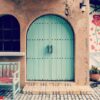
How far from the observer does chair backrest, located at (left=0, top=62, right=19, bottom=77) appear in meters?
12.2

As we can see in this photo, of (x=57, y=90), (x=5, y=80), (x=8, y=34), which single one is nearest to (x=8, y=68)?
(x=5, y=80)

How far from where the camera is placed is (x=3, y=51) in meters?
12.8

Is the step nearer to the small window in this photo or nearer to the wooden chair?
the wooden chair

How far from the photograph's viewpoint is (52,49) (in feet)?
41.0

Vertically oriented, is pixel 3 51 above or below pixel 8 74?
above

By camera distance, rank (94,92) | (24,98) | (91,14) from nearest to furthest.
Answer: (24,98) < (94,92) < (91,14)

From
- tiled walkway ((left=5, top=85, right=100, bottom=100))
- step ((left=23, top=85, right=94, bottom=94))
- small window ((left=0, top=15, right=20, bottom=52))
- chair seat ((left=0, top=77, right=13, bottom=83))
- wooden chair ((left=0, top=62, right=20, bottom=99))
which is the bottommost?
tiled walkway ((left=5, top=85, right=100, bottom=100))

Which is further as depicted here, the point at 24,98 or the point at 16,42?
the point at 16,42

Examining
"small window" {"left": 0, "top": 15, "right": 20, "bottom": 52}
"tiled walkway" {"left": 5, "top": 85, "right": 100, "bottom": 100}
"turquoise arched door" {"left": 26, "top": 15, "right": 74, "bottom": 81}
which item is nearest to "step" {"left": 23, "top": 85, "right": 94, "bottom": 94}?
"tiled walkway" {"left": 5, "top": 85, "right": 100, "bottom": 100}

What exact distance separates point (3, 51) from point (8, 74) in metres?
1.09

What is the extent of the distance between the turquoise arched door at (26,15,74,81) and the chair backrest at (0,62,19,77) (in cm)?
63

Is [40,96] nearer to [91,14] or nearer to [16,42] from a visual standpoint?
[16,42]

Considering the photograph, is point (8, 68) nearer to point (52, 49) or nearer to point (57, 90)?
point (52, 49)

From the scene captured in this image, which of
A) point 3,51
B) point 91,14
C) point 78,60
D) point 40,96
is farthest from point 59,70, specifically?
point 91,14
